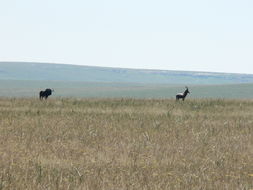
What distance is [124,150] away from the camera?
1045cm

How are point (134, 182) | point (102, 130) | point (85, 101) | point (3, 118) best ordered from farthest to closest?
point (85, 101)
point (3, 118)
point (102, 130)
point (134, 182)

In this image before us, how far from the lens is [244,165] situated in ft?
29.6

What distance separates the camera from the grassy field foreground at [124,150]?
7281mm

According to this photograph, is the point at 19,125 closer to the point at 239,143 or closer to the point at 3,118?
the point at 3,118

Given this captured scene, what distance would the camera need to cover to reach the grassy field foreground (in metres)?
7.28

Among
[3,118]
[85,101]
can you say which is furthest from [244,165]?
[85,101]

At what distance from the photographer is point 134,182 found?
7.23 m

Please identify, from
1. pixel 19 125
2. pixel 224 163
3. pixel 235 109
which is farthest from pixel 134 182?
pixel 235 109

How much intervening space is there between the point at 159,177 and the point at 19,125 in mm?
7574

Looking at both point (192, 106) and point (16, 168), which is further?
point (192, 106)

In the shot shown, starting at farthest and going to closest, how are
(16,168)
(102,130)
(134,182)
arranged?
(102,130)
(16,168)
(134,182)

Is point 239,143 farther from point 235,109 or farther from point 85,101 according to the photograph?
point 85,101

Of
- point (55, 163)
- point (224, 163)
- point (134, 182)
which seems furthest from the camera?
point (224, 163)

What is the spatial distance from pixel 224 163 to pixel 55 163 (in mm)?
3099
